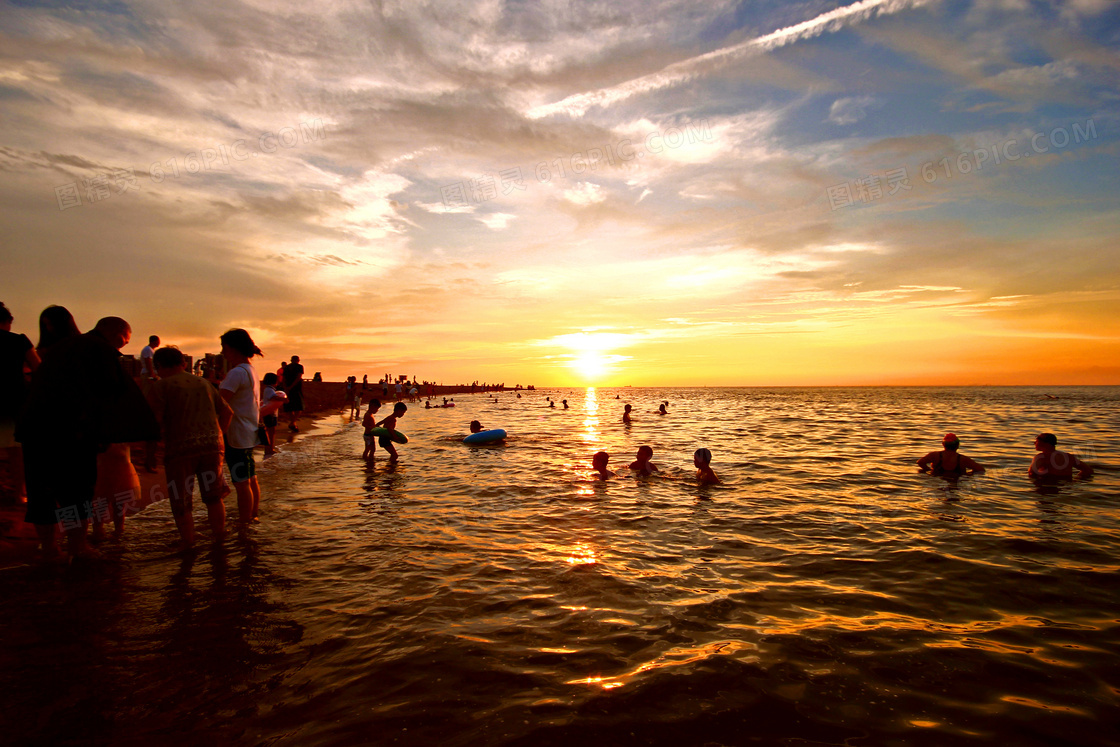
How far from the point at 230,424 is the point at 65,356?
1.97m

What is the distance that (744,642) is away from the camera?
4688 millimetres

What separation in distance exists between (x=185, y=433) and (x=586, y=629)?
5754mm

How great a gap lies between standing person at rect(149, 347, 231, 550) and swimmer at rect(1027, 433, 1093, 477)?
18036 mm

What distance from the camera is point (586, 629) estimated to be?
4945mm

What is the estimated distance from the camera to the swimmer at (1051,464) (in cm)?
1246

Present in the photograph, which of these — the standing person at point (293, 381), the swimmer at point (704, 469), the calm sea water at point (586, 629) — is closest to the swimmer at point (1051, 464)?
the calm sea water at point (586, 629)

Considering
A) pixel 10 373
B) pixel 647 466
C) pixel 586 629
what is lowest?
pixel 586 629

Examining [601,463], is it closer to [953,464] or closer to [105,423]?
[953,464]

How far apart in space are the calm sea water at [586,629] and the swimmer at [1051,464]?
8.34 feet

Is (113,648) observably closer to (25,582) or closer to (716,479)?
(25,582)

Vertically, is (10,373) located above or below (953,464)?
above

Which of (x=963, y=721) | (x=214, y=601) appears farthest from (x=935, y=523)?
(x=214, y=601)

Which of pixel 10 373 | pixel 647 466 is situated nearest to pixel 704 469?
pixel 647 466

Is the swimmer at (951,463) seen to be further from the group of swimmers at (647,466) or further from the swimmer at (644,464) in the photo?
the swimmer at (644,464)
